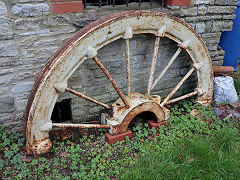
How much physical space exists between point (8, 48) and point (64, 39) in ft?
1.98

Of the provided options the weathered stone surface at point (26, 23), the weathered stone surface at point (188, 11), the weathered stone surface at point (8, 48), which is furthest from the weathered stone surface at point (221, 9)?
the weathered stone surface at point (8, 48)

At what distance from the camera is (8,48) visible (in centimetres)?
265

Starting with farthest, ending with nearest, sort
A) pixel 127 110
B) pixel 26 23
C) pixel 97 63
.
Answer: pixel 127 110 → pixel 97 63 → pixel 26 23

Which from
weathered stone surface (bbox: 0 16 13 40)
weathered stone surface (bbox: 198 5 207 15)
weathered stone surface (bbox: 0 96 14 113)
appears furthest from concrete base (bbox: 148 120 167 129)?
weathered stone surface (bbox: 0 16 13 40)

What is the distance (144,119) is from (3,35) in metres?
2.07

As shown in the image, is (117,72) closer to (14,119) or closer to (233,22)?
(14,119)

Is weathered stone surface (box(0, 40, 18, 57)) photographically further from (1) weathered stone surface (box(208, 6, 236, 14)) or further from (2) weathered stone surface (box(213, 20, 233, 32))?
(2) weathered stone surface (box(213, 20, 233, 32))

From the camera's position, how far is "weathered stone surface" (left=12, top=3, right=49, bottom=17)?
2529 millimetres

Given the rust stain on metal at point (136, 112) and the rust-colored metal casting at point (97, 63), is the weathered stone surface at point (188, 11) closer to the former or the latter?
the rust-colored metal casting at point (97, 63)

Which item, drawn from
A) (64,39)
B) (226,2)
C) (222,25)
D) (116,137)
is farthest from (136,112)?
(226,2)

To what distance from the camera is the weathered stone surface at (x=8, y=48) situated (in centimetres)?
262

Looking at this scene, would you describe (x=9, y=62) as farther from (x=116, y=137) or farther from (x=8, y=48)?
(x=116, y=137)

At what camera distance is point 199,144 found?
2.91 meters

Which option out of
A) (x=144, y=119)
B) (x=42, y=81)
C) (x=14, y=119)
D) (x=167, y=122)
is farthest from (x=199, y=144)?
(x=14, y=119)
